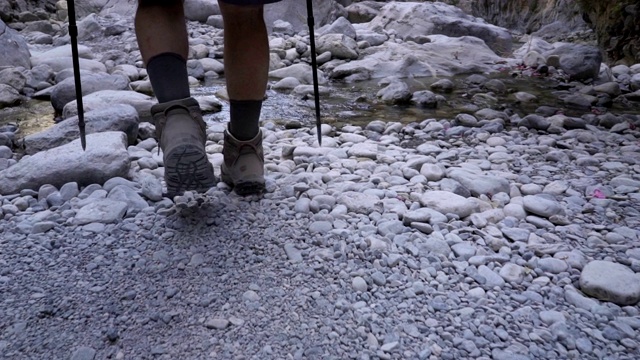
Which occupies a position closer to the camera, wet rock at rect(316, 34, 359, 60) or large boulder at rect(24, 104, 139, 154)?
large boulder at rect(24, 104, 139, 154)

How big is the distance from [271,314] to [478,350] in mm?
465

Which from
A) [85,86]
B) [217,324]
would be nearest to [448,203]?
[217,324]

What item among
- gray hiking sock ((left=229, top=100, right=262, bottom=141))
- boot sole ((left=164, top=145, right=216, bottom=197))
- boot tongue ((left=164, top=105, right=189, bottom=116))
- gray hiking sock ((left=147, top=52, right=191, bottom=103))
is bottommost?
boot sole ((left=164, top=145, right=216, bottom=197))

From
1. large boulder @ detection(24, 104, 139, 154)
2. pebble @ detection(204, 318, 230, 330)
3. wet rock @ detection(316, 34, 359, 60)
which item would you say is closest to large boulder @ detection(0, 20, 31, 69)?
large boulder @ detection(24, 104, 139, 154)

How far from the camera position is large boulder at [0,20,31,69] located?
4.81m

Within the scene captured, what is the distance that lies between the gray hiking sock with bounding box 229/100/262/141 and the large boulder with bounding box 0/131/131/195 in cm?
60

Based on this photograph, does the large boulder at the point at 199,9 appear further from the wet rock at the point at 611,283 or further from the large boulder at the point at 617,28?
the wet rock at the point at 611,283

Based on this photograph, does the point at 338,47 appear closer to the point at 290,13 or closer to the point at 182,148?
the point at 290,13

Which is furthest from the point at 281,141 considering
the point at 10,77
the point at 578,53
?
the point at 578,53

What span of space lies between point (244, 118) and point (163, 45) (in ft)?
1.06

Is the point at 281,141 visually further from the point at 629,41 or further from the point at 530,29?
the point at 530,29

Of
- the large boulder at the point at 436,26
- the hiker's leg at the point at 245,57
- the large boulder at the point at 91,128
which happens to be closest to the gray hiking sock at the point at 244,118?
the hiker's leg at the point at 245,57

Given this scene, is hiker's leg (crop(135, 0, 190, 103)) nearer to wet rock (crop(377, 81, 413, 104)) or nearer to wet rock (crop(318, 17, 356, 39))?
wet rock (crop(377, 81, 413, 104))

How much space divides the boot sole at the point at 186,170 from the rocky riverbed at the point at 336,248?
171 mm
